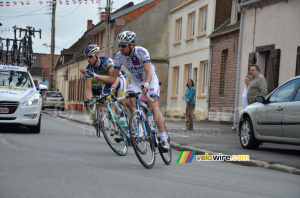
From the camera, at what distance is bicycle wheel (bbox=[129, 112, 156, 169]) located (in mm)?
8625

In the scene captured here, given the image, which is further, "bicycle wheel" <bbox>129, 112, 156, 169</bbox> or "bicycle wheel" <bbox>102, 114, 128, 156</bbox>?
"bicycle wheel" <bbox>102, 114, 128, 156</bbox>

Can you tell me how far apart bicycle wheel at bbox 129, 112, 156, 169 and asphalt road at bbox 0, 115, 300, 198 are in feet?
0.52

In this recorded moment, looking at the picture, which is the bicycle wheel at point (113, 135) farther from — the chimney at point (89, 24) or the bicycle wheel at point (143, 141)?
the chimney at point (89, 24)

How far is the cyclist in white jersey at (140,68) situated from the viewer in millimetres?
9031

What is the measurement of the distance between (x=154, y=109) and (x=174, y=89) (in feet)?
93.2

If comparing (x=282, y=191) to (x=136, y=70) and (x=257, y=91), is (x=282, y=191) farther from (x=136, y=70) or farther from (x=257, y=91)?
(x=257, y=91)

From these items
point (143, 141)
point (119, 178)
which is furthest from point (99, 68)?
point (119, 178)

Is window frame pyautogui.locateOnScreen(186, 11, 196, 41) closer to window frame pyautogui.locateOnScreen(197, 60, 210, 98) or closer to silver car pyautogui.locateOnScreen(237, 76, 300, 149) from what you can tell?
window frame pyautogui.locateOnScreen(197, 60, 210, 98)

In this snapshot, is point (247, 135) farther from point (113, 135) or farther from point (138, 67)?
point (138, 67)

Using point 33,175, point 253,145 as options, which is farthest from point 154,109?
point 253,145

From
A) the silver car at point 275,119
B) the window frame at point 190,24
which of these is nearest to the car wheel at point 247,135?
the silver car at point 275,119

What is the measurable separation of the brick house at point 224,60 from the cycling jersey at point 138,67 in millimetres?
→ 17038

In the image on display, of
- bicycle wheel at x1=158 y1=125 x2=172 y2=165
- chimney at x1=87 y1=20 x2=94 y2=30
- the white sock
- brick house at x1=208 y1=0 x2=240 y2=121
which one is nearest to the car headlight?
bicycle wheel at x1=158 y1=125 x2=172 y2=165

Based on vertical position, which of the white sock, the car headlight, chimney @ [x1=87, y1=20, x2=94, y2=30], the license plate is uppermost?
chimney @ [x1=87, y1=20, x2=94, y2=30]
